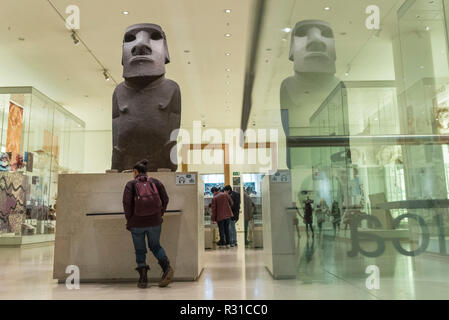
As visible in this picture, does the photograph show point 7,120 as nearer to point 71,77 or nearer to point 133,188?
point 71,77

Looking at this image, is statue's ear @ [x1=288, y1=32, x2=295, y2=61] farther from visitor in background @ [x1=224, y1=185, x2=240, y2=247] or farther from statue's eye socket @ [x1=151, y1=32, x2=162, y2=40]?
visitor in background @ [x1=224, y1=185, x2=240, y2=247]

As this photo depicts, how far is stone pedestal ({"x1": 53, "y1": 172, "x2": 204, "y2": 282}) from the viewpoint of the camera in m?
4.89

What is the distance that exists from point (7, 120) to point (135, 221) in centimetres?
977

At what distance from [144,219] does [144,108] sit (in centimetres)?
165

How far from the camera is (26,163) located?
1209 centimetres

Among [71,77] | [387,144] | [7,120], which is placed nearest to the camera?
[387,144]

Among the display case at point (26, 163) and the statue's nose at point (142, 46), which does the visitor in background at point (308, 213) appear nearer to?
the statue's nose at point (142, 46)

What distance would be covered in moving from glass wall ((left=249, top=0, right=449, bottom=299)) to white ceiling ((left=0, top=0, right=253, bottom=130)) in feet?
25.0

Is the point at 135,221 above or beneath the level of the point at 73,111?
beneath

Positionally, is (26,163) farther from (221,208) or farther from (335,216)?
(335,216)

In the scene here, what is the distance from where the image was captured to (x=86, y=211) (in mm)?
5004

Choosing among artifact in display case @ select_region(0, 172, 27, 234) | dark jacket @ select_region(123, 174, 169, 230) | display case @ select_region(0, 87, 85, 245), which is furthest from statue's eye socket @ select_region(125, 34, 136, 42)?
artifact in display case @ select_region(0, 172, 27, 234)
